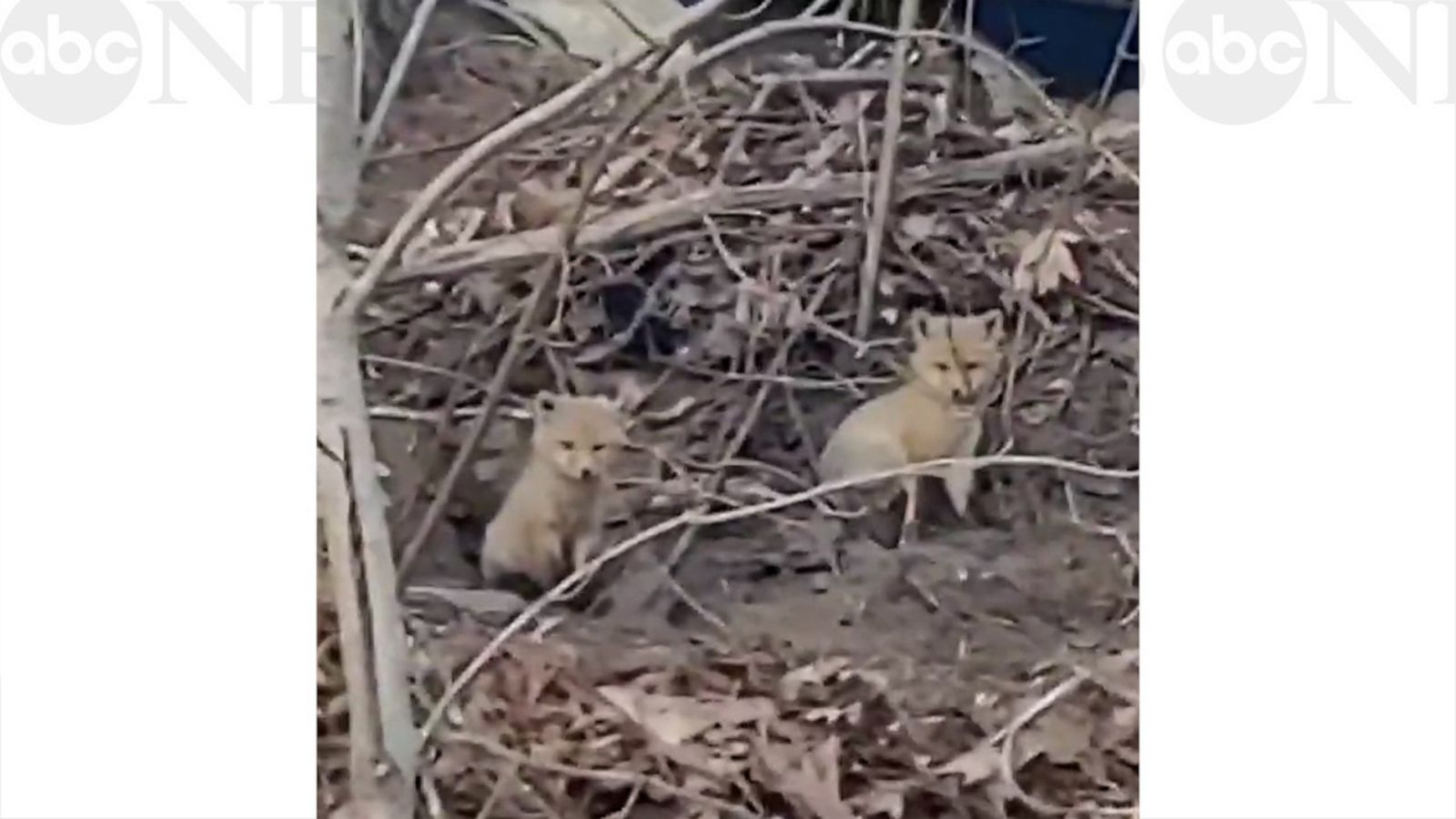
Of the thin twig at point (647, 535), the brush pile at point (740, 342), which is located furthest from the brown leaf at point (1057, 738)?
the thin twig at point (647, 535)

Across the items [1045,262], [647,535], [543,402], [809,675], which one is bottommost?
[809,675]

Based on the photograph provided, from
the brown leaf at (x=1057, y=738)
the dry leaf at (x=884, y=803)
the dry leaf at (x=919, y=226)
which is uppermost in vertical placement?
the dry leaf at (x=919, y=226)

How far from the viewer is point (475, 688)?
4.33 ft

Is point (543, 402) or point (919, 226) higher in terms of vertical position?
point (919, 226)

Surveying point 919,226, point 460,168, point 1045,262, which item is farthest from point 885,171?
point 460,168

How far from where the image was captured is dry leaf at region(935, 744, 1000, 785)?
1331 millimetres

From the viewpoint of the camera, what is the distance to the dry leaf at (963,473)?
4.38 feet

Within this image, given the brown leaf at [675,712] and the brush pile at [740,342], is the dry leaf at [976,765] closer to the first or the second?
the brush pile at [740,342]

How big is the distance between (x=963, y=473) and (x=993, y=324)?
5.6 inches

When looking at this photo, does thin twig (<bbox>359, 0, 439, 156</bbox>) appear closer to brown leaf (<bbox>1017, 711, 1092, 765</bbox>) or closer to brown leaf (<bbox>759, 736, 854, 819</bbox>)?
brown leaf (<bbox>759, 736, 854, 819</bbox>)

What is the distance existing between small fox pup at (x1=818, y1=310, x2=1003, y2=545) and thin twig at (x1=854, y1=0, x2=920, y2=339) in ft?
0.16

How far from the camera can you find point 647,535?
133 cm

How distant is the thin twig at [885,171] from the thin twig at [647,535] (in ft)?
0.45
